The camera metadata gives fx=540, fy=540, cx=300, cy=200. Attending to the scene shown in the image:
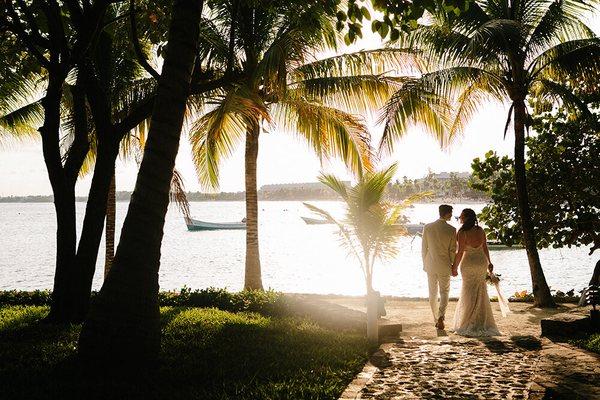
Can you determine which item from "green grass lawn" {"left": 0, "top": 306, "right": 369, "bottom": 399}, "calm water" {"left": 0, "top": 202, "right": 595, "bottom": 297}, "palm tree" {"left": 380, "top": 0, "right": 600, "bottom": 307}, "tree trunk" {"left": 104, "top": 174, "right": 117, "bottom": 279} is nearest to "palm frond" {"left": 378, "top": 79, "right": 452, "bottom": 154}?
"palm tree" {"left": 380, "top": 0, "right": 600, "bottom": 307}

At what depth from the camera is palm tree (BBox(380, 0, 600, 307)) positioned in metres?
11.4

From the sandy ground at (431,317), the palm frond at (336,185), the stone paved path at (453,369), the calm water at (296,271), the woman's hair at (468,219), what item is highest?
the palm frond at (336,185)

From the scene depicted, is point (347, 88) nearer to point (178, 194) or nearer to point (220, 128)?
point (220, 128)

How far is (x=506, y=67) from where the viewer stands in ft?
39.6

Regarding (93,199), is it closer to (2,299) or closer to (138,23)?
(138,23)

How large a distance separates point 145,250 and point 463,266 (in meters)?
5.09

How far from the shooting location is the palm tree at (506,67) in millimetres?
11359

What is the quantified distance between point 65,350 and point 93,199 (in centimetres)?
294

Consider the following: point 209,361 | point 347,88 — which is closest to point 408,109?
point 347,88

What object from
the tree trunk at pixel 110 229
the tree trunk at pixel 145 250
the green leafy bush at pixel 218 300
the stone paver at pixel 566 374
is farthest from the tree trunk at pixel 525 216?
the tree trunk at pixel 110 229

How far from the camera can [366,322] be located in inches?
334

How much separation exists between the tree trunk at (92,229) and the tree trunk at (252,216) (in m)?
5.21

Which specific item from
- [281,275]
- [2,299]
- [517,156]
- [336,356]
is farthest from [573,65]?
[281,275]

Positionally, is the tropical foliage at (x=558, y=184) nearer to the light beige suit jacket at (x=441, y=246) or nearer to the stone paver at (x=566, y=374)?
the light beige suit jacket at (x=441, y=246)
